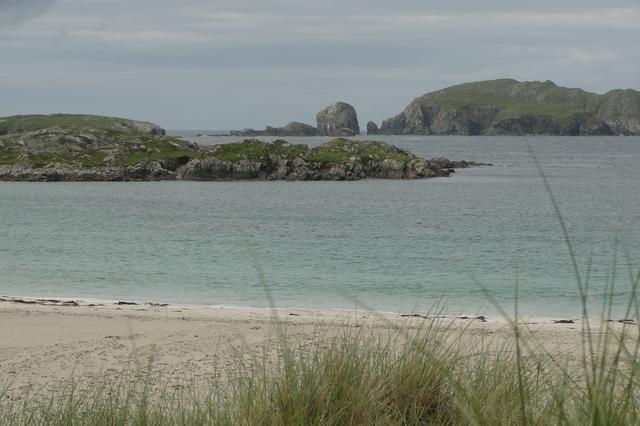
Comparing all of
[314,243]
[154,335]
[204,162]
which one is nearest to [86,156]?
[204,162]

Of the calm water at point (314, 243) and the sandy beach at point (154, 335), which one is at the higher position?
the sandy beach at point (154, 335)

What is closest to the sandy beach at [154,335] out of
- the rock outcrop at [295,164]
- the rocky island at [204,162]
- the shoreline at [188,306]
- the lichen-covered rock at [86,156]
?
the shoreline at [188,306]

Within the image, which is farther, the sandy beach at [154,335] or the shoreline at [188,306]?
the shoreline at [188,306]

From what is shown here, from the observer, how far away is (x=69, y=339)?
1795 cm

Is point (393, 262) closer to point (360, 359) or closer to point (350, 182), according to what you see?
point (360, 359)

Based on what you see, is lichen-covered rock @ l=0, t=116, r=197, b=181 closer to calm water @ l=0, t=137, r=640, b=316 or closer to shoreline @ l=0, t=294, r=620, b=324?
calm water @ l=0, t=137, r=640, b=316

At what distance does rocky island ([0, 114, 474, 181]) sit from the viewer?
8338 cm

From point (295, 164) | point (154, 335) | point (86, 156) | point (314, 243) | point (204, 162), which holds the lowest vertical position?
point (314, 243)

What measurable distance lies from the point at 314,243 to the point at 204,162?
150 feet

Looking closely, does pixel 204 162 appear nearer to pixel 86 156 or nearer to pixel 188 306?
pixel 86 156

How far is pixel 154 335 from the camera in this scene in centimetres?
1836

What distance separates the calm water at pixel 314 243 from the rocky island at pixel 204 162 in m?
5.39

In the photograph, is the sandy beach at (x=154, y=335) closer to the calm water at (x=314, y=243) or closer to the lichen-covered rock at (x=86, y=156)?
the calm water at (x=314, y=243)

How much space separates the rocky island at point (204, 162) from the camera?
83.4 metres
